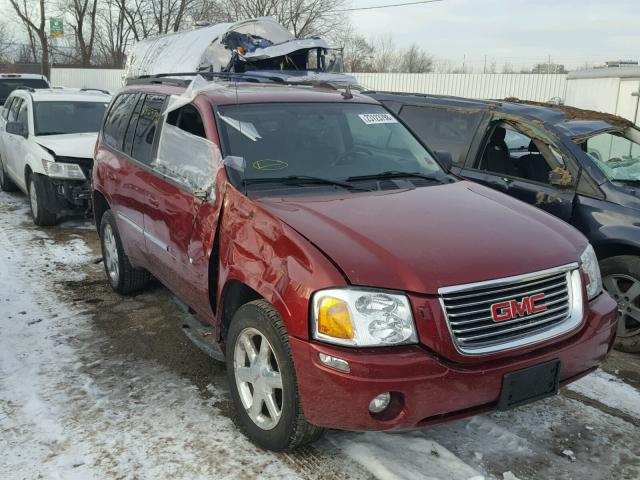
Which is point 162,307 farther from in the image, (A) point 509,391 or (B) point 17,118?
(B) point 17,118

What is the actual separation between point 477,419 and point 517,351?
2.92 ft

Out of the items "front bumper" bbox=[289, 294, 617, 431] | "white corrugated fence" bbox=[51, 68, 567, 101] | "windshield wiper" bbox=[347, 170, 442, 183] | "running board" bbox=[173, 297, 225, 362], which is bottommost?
"running board" bbox=[173, 297, 225, 362]

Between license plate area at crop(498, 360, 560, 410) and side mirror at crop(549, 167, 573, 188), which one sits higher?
side mirror at crop(549, 167, 573, 188)

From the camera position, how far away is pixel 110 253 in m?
5.43

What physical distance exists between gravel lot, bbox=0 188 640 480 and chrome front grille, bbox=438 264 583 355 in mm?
718

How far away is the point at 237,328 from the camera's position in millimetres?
3053

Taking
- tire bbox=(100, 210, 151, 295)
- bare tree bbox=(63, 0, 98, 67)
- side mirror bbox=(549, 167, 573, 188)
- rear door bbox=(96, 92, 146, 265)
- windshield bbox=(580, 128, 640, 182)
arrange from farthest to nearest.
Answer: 1. bare tree bbox=(63, 0, 98, 67)
2. tire bbox=(100, 210, 151, 295)
3. windshield bbox=(580, 128, 640, 182)
4. side mirror bbox=(549, 167, 573, 188)
5. rear door bbox=(96, 92, 146, 265)

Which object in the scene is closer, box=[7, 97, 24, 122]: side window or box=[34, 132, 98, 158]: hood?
box=[34, 132, 98, 158]: hood

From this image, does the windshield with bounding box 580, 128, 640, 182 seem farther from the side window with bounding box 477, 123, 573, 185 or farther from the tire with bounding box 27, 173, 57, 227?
the tire with bounding box 27, 173, 57, 227

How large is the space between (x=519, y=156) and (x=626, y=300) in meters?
1.59

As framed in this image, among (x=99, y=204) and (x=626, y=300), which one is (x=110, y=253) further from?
(x=626, y=300)

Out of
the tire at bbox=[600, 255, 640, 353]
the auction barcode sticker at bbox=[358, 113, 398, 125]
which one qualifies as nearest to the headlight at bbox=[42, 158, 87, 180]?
the auction barcode sticker at bbox=[358, 113, 398, 125]

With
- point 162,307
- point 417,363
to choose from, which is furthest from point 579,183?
point 162,307

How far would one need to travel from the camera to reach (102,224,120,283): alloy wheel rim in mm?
5266
